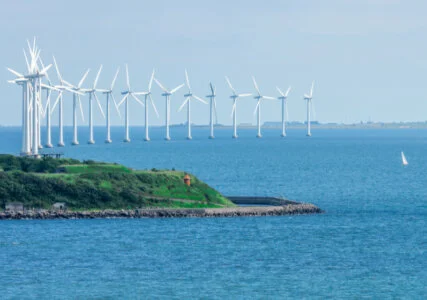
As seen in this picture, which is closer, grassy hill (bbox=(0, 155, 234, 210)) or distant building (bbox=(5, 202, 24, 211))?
distant building (bbox=(5, 202, 24, 211))

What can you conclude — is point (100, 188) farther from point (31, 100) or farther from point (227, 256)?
point (31, 100)

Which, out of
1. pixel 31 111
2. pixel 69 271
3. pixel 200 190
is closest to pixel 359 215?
pixel 200 190

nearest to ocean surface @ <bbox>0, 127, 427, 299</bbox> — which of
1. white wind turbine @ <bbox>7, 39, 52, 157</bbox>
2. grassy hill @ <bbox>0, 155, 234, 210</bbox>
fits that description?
grassy hill @ <bbox>0, 155, 234, 210</bbox>

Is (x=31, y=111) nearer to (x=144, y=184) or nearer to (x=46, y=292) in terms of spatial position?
(x=144, y=184)

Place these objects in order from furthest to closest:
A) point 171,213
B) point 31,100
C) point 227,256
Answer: point 31,100 → point 171,213 → point 227,256

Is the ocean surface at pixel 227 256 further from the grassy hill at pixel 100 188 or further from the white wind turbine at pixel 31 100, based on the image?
the white wind turbine at pixel 31 100

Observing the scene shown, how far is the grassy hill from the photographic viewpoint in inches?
3767

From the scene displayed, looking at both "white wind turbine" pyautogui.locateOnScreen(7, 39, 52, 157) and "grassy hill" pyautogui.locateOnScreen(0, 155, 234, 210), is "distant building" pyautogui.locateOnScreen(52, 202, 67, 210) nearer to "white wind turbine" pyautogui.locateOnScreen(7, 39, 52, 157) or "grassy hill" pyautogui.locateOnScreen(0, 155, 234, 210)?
"grassy hill" pyautogui.locateOnScreen(0, 155, 234, 210)

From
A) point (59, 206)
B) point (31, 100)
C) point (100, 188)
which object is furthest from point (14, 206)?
point (31, 100)

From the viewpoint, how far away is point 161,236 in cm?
8594

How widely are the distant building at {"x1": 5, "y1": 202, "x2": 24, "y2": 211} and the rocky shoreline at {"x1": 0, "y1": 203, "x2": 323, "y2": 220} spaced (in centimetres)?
130

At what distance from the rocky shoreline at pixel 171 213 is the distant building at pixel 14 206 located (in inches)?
51.3

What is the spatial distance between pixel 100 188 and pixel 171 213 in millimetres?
6954

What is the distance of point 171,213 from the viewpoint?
314 ft
